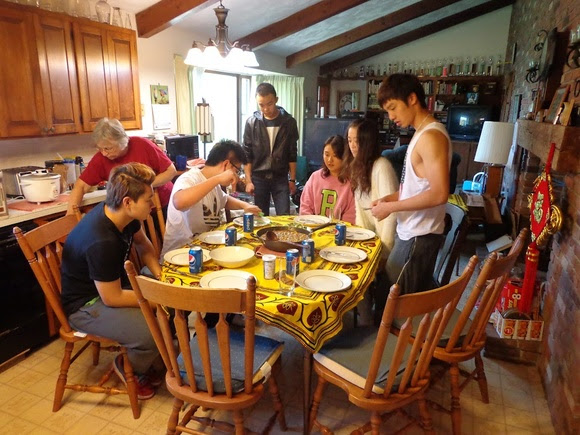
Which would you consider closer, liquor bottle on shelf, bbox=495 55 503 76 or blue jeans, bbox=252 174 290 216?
blue jeans, bbox=252 174 290 216

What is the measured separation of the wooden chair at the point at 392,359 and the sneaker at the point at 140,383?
81 cm

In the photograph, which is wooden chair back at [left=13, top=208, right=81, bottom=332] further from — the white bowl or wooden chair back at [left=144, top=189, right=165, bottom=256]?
the white bowl

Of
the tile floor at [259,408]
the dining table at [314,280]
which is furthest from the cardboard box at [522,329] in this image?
the dining table at [314,280]

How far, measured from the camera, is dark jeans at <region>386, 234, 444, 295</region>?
1928mm

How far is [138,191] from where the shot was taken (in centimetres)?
172

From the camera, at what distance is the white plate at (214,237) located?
2046mm

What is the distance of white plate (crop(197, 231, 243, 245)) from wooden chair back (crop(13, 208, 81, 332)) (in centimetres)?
62

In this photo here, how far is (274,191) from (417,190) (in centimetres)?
193

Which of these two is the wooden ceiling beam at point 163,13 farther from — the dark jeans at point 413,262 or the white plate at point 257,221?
the dark jeans at point 413,262

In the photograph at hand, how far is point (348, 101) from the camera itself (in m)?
Answer: 7.83

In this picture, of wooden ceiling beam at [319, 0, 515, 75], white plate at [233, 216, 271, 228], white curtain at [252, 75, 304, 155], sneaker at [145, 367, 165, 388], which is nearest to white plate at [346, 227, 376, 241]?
white plate at [233, 216, 271, 228]

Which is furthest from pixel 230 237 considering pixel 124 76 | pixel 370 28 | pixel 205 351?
pixel 370 28

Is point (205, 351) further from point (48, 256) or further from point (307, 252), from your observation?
point (48, 256)

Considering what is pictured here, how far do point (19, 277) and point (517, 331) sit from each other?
269 centimetres
